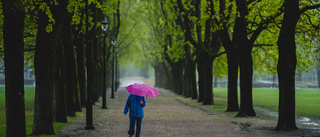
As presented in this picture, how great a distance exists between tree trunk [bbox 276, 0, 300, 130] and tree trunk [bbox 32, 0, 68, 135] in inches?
306

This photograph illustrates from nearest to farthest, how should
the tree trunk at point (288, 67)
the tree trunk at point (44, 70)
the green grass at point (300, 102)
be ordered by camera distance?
the tree trunk at point (44, 70) → the tree trunk at point (288, 67) → the green grass at point (300, 102)

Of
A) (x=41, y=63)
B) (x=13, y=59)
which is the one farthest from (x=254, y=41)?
(x=13, y=59)

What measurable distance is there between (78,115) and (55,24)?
870 cm

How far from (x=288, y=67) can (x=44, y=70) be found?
27.3 feet

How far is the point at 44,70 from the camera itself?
12.9 m

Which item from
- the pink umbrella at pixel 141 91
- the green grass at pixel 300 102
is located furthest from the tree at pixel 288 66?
the green grass at pixel 300 102

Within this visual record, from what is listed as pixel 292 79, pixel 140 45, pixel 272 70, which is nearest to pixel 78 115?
pixel 292 79

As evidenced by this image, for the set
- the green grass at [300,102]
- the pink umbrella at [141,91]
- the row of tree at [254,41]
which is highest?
the row of tree at [254,41]

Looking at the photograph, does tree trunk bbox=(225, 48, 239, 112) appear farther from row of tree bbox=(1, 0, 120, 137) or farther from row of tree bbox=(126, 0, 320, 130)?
row of tree bbox=(1, 0, 120, 137)

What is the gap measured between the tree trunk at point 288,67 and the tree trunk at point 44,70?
7.77 metres

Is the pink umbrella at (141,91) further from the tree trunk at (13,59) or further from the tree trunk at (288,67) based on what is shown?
the tree trunk at (288,67)

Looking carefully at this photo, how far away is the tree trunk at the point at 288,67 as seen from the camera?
1486cm

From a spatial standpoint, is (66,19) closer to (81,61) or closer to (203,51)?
(81,61)

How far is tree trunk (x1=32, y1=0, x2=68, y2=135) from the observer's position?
42.2 ft
